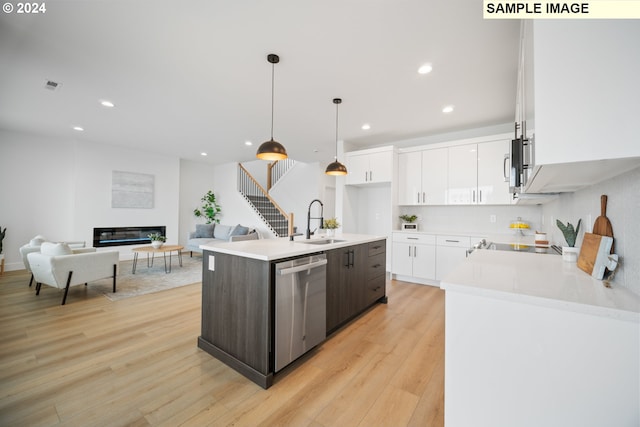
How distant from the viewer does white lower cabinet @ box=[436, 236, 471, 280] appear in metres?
4.08

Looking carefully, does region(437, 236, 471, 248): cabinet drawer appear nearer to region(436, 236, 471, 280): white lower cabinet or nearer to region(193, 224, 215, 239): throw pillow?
region(436, 236, 471, 280): white lower cabinet

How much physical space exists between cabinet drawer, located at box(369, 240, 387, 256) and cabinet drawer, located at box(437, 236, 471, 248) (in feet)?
4.28

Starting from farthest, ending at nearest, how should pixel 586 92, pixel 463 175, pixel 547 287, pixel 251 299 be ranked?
1. pixel 463 175
2. pixel 251 299
3. pixel 547 287
4. pixel 586 92

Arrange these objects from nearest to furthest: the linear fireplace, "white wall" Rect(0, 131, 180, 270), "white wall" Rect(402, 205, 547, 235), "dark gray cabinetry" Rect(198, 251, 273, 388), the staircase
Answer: "dark gray cabinetry" Rect(198, 251, 273, 388), "white wall" Rect(402, 205, 547, 235), "white wall" Rect(0, 131, 180, 270), the linear fireplace, the staircase

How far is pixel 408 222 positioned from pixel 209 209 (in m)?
6.38

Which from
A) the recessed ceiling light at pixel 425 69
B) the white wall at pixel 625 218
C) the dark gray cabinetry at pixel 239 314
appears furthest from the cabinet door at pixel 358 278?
the recessed ceiling light at pixel 425 69

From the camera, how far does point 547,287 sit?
112cm

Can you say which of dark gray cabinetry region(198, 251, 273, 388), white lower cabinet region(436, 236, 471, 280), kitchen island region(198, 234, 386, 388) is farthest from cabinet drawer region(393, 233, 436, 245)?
dark gray cabinetry region(198, 251, 273, 388)

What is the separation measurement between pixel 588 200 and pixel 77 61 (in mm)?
4702

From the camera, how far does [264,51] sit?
2.50 meters

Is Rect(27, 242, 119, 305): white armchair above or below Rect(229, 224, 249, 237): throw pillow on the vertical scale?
below

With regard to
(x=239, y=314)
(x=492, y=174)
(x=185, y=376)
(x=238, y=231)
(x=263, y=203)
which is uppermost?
(x=492, y=174)

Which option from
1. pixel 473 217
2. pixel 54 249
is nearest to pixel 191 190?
pixel 54 249

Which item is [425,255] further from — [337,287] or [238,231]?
[238,231]
